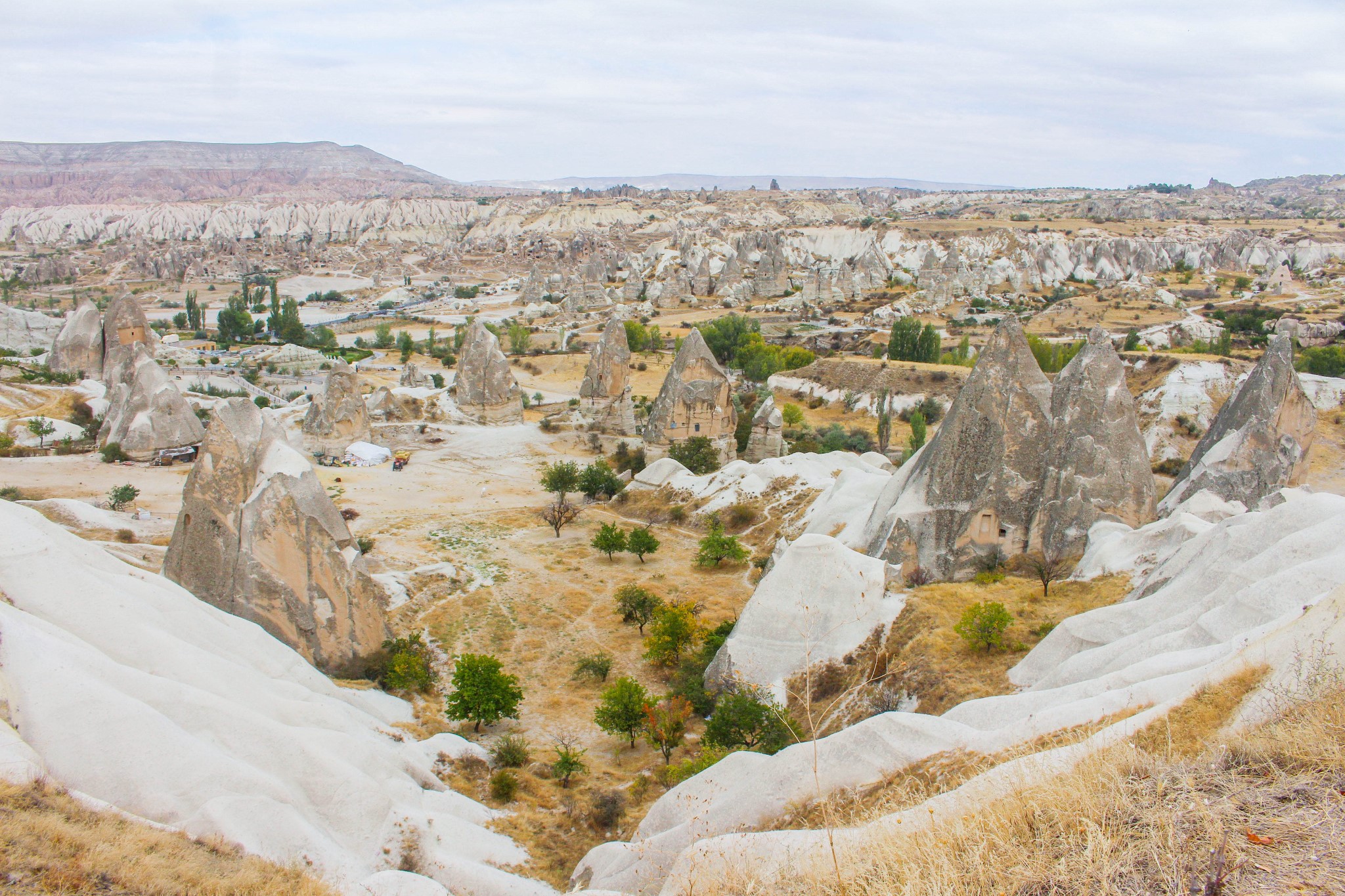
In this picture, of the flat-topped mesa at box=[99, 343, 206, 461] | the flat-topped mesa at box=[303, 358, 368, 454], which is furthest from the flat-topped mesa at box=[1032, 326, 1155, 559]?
the flat-topped mesa at box=[99, 343, 206, 461]

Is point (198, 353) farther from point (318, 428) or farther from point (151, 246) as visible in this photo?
point (151, 246)

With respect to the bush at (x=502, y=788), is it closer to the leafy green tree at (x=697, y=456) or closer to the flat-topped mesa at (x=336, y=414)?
the leafy green tree at (x=697, y=456)

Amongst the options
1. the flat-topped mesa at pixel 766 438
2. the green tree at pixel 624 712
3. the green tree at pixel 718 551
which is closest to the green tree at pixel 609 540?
the green tree at pixel 718 551

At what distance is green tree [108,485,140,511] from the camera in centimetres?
2314

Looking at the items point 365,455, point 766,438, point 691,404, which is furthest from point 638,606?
point 365,455

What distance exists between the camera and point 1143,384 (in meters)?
39.9

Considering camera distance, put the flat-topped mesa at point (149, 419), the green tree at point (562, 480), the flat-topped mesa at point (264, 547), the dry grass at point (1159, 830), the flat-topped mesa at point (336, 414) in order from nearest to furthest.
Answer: the dry grass at point (1159, 830) → the flat-topped mesa at point (264, 547) → the green tree at point (562, 480) → the flat-topped mesa at point (149, 419) → the flat-topped mesa at point (336, 414)

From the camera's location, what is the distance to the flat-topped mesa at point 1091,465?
17234mm

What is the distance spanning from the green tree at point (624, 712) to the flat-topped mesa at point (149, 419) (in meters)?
24.9

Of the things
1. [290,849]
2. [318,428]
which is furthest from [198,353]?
[290,849]

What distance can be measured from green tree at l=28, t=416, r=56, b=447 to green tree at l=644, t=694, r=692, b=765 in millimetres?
29476

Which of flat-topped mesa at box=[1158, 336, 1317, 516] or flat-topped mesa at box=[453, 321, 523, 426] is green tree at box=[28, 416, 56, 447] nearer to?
flat-topped mesa at box=[453, 321, 523, 426]

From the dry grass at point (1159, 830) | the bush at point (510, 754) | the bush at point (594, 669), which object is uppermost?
the dry grass at point (1159, 830)

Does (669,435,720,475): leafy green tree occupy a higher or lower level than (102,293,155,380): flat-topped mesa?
lower
